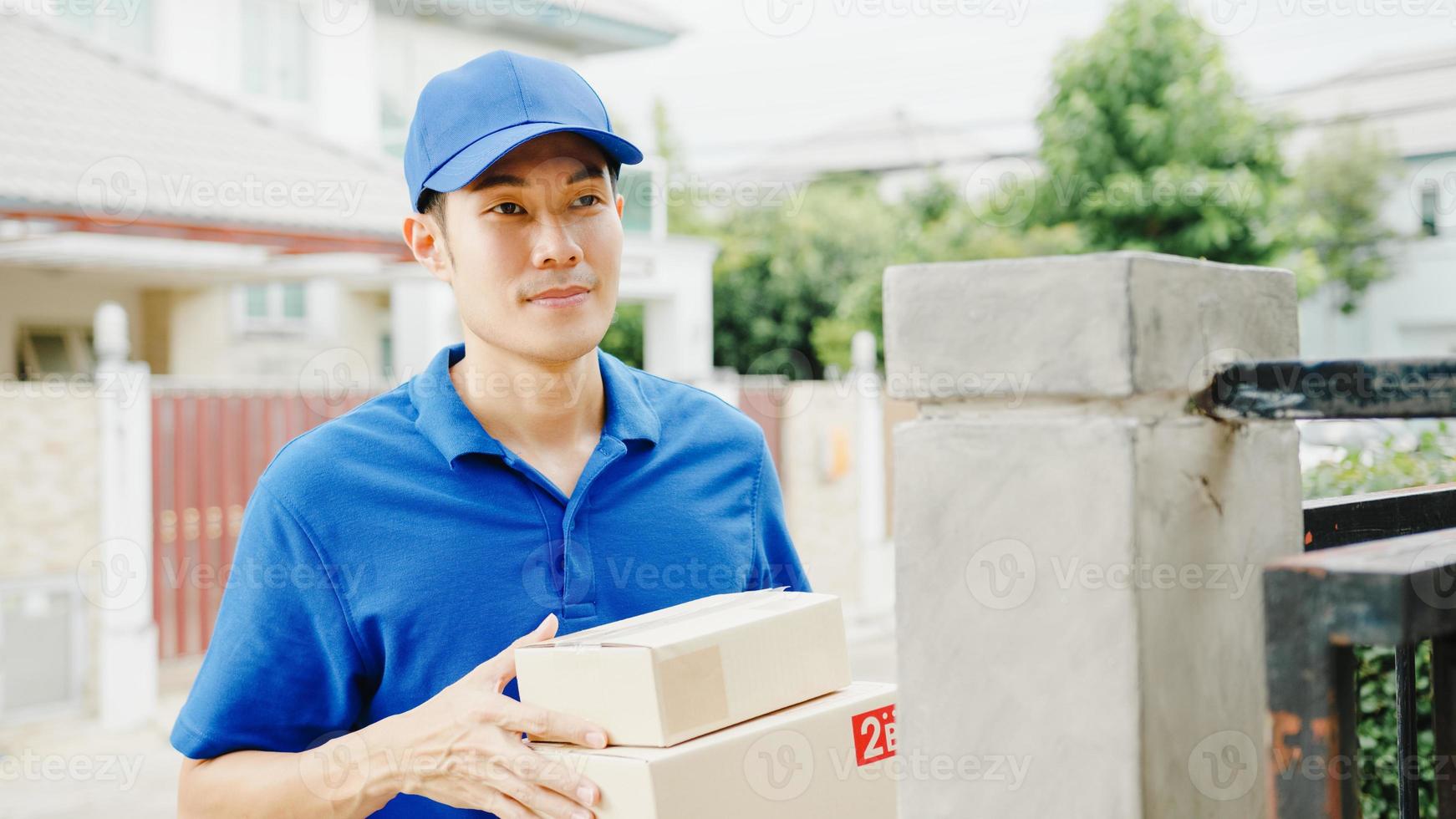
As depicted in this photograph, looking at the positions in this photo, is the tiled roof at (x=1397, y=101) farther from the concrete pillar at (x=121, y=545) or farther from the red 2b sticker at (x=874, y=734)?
the red 2b sticker at (x=874, y=734)

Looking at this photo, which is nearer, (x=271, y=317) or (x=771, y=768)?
(x=771, y=768)

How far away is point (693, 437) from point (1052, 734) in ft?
3.47

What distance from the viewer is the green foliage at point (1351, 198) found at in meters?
22.3

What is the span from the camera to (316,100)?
13.1 metres

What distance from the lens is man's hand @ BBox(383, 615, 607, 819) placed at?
4.66 feet

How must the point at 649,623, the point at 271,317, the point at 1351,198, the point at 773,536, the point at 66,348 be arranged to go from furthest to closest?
1. the point at 1351,198
2. the point at 271,317
3. the point at 66,348
4. the point at 773,536
5. the point at 649,623

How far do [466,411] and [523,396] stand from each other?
105 millimetres

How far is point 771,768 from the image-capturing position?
59.7 inches

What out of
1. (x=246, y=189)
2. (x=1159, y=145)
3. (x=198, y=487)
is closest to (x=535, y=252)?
(x=198, y=487)

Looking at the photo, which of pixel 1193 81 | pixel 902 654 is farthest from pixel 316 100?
pixel 902 654

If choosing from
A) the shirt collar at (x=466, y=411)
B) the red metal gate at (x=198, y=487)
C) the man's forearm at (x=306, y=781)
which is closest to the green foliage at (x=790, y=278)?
the red metal gate at (x=198, y=487)

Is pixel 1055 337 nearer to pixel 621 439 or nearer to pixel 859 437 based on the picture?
pixel 621 439

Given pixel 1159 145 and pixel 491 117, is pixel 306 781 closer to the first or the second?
pixel 491 117

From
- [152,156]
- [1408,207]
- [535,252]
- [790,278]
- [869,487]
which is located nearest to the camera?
[535,252]
